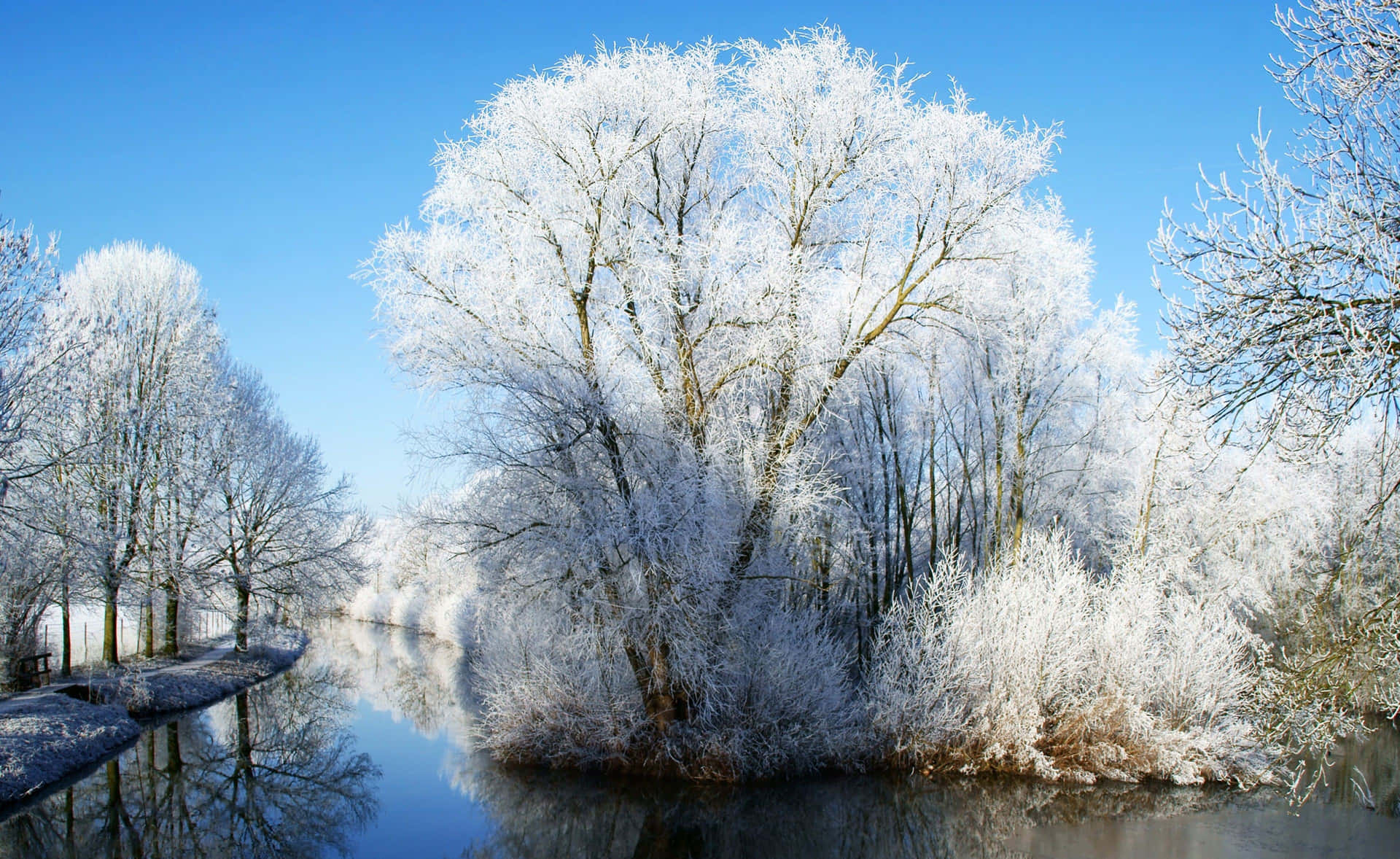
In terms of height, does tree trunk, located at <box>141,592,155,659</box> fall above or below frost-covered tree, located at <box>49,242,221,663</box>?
below

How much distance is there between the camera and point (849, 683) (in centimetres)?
1453

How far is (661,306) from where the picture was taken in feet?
41.0

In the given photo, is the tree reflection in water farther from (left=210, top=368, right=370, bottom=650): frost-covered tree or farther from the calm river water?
(left=210, top=368, right=370, bottom=650): frost-covered tree

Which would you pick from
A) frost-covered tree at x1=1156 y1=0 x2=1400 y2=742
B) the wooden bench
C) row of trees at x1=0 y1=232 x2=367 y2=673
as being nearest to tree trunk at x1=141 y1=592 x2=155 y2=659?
row of trees at x1=0 y1=232 x2=367 y2=673

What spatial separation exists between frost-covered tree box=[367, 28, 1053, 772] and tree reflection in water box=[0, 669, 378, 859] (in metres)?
3.83

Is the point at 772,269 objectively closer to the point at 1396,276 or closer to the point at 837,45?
the point at 837,45

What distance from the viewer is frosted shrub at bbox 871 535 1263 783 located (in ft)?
42.9

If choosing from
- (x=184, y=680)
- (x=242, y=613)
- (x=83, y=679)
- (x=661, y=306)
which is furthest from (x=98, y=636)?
(x=661, y=306)

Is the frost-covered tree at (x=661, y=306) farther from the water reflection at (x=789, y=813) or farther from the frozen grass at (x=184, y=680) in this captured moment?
the frozen grass at (x=184, y=680)

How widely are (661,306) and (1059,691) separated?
8.11m

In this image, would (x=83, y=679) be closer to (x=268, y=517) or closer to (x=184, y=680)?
(x=184, y=680)

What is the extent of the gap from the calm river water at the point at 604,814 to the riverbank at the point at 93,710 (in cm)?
41

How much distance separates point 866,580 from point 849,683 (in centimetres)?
625

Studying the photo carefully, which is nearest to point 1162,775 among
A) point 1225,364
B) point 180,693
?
point 1225,364
